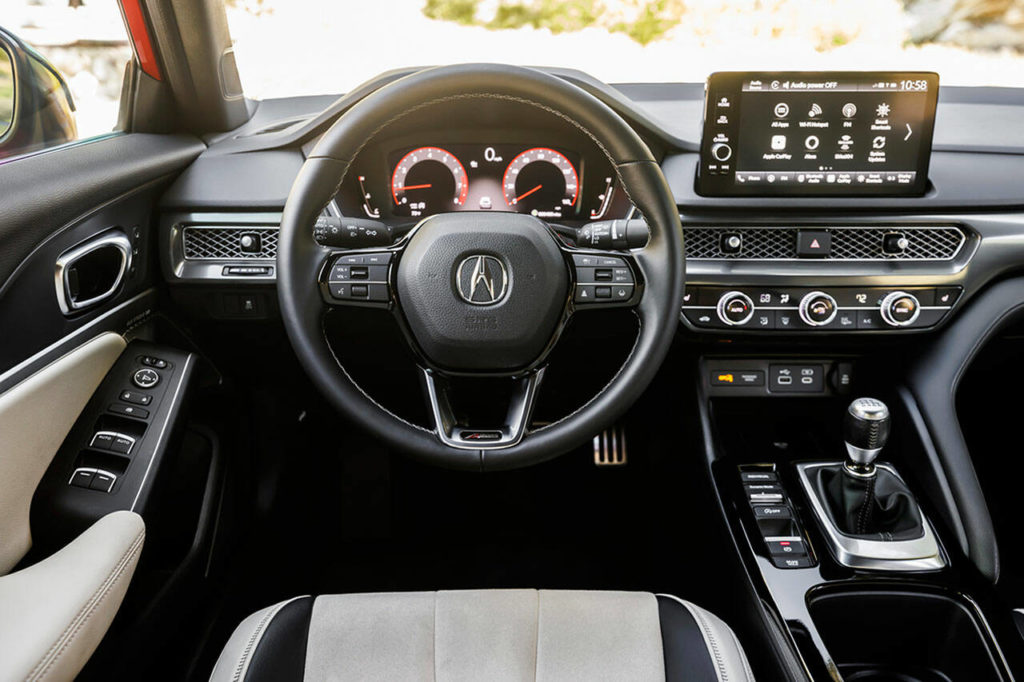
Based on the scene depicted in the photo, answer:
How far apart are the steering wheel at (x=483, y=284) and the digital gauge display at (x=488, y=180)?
0.29 m

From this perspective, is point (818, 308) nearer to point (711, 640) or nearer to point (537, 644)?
point (711, 640)

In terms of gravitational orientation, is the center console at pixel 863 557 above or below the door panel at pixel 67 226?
below

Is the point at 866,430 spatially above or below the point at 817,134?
below

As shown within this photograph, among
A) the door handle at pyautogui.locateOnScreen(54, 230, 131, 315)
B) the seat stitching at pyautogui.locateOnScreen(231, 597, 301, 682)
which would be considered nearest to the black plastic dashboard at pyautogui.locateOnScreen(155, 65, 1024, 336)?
the door handle at pyautogui.locateOnScreen(54, 230, 131, 315)

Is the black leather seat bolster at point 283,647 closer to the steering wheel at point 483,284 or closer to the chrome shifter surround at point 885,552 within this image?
the steering wheel at point 483,284

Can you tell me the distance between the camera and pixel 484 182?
1.59 meters

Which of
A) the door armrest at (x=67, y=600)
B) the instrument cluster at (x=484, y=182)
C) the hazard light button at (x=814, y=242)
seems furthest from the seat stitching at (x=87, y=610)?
the hazard light button at (x=814, y=242)

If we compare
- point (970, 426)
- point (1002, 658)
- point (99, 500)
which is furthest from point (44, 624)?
point (970, 426)

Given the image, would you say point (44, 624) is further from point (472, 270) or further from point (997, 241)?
Answer: point (997, 241)

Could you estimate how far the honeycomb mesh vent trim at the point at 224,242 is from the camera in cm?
158

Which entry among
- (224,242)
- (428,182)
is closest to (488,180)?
(428,182)

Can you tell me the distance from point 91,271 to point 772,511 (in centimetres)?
126

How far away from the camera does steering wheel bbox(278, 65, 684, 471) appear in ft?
3.95

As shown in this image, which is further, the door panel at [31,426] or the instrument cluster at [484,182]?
the instrument cluster at [484,182]
